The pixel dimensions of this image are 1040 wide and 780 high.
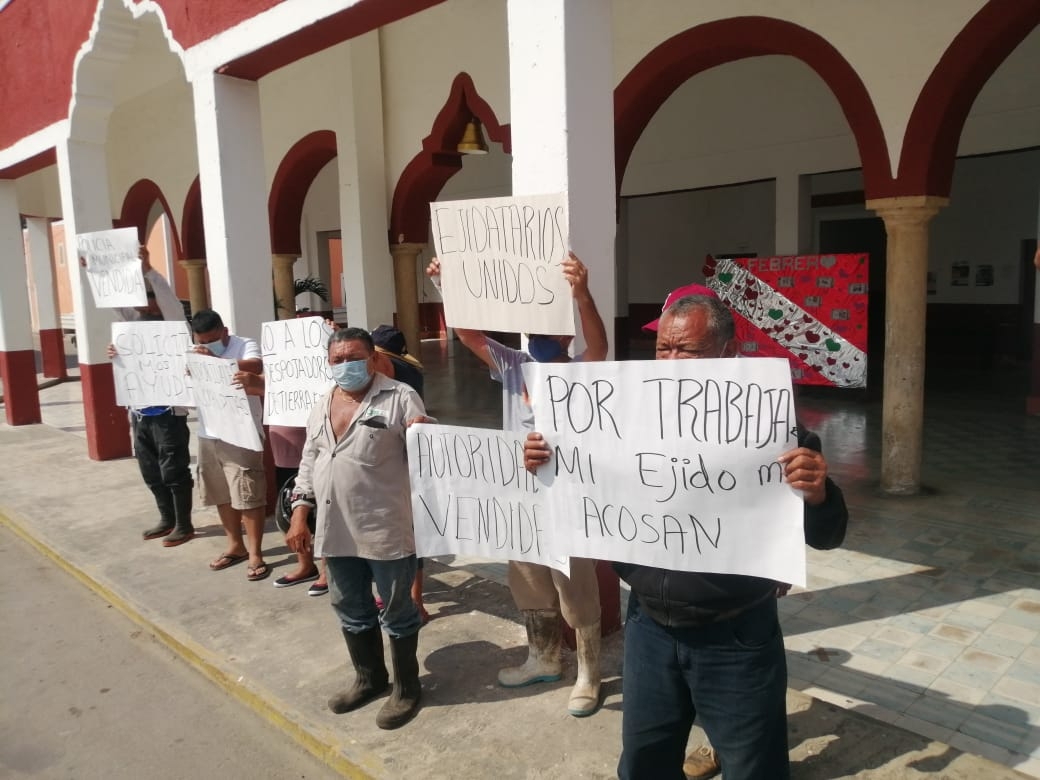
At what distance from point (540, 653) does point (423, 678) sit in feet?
1.84

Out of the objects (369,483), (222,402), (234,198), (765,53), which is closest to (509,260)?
(369,483)

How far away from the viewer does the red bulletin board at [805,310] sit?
26.9ft

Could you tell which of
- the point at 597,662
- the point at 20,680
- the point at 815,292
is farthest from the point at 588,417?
the point at 815,292

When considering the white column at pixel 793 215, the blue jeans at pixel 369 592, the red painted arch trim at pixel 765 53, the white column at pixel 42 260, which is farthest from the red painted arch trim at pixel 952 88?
the white column at pixel 42 260

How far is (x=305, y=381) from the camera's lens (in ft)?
14.3

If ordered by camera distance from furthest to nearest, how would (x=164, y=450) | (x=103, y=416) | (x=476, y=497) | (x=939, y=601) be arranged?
(x=103, y=416) < (x=164, y=450) < (x=939, y=601) < (x=476, y=497)

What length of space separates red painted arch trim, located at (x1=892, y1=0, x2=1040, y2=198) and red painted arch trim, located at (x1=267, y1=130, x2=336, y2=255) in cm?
675

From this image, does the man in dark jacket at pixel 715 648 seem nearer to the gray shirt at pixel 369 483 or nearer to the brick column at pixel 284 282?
the gray shirt at pixel 369 483

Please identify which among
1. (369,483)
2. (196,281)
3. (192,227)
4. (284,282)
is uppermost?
(192,227)

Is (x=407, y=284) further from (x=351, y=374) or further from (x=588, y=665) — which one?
(x=588, y=665)

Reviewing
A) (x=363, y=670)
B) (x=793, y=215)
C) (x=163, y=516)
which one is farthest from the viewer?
(x=793, y=215)

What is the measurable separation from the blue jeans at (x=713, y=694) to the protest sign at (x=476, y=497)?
2.04 ft

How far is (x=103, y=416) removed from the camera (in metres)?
8.16

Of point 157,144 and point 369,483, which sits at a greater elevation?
point 157,144
